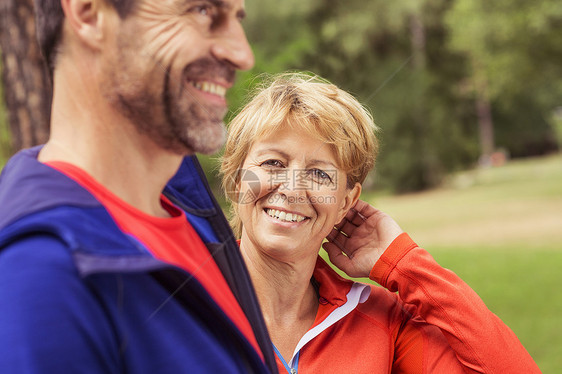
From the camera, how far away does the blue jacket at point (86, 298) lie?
64 centimetres

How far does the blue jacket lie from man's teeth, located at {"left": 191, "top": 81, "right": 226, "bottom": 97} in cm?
18

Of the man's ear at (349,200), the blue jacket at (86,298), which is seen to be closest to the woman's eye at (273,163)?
the man's ear at (349,200)

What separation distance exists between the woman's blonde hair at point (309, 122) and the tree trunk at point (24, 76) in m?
1.36

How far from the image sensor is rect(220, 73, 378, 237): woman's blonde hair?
5.13 ft

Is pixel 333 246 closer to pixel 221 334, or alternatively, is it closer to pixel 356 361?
pixel 356 361

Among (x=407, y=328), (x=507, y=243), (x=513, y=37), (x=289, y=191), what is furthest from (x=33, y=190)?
(x=513, y=37)

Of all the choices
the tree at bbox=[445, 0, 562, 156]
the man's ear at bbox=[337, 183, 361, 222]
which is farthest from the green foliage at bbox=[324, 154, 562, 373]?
the tree at bbox=[445, 0, 562, 156]

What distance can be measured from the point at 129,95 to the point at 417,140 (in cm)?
2150

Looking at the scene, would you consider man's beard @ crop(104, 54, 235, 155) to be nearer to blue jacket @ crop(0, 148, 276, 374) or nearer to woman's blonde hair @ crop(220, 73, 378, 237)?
blue jacket @ crop(0, 148, 276, 374)

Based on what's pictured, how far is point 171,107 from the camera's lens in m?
0.74

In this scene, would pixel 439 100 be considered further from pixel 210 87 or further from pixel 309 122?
pixel 210 87

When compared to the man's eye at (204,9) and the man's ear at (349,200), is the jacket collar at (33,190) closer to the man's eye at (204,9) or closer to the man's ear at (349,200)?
the man's eye at (204,9)

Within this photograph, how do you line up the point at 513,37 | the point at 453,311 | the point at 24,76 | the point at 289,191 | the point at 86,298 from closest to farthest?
the point at 86,298, the point at 289,191, the point at 453,311, the point at 24,76, the point at 513,37

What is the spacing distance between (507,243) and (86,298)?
435 inches
